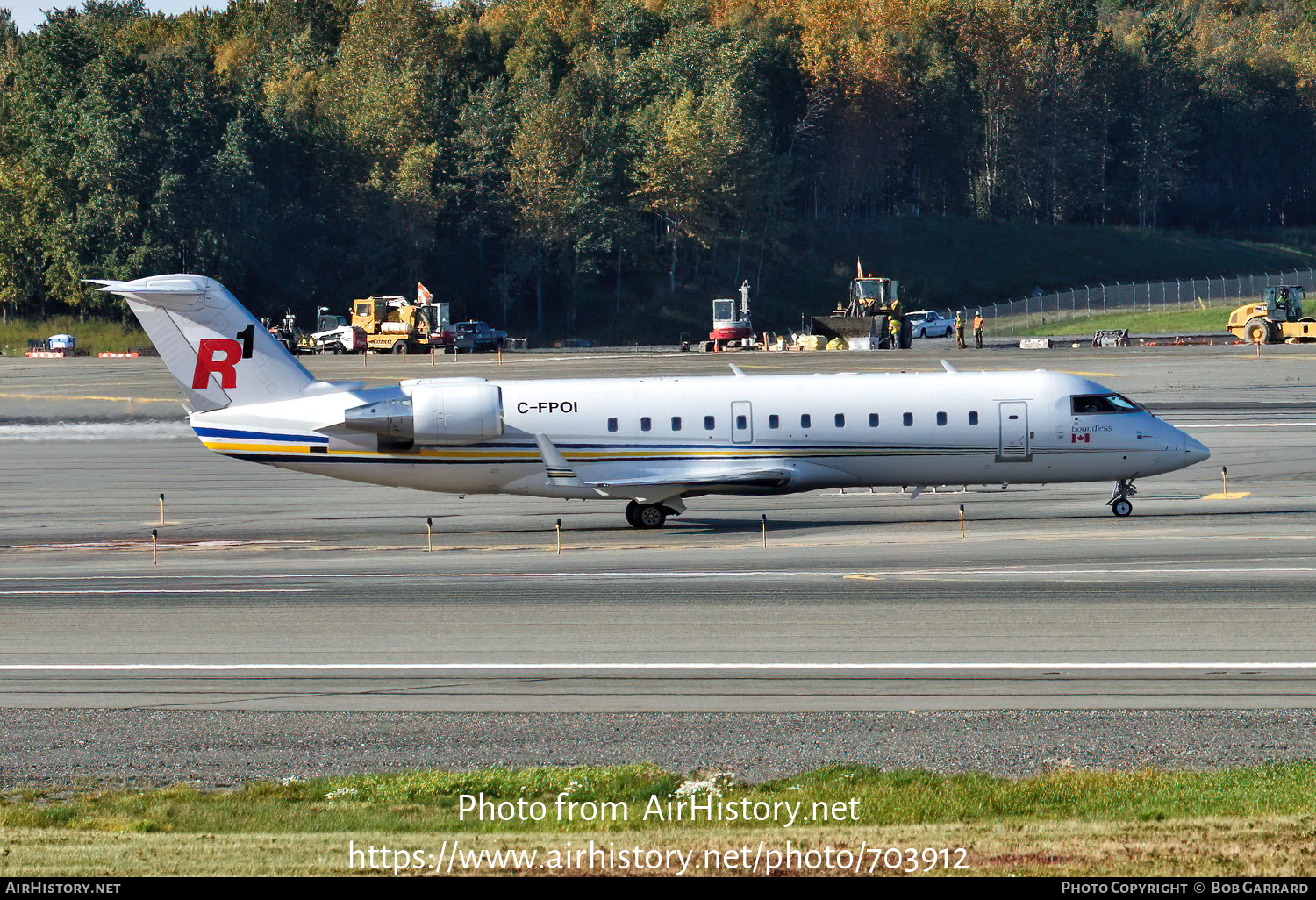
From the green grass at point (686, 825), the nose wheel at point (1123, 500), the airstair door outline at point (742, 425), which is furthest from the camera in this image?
the nose wheel at point (1123, 500)

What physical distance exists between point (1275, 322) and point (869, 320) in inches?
934

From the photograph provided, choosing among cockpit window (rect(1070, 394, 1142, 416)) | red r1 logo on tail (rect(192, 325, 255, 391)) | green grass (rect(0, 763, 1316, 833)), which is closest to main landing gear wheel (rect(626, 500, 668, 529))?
red r1 logo on tail (rect(192, 325, 255, 391))

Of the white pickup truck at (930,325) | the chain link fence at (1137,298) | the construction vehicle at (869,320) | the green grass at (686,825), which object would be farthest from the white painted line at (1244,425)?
the chain link fence at (1137,298)

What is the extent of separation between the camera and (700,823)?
508 inches

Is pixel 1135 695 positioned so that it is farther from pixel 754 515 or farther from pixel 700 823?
pixel 754 515

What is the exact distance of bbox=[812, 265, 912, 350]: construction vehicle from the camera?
87.6 m

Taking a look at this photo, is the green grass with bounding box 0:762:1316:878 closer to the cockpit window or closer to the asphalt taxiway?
the asphalt taxiway

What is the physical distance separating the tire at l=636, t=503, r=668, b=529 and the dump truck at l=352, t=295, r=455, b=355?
63049 millimetres

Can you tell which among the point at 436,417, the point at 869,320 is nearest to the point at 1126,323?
the point at 869,320

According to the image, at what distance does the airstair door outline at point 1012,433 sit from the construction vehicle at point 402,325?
216 ft

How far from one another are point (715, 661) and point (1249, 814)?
852cm

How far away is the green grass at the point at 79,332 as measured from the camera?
109 m

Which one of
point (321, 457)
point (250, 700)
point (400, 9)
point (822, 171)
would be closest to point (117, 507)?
point (321, 457)

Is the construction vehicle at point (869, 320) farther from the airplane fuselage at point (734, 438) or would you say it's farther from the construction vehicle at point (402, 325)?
the airplane fuselage at point (734, 438)
